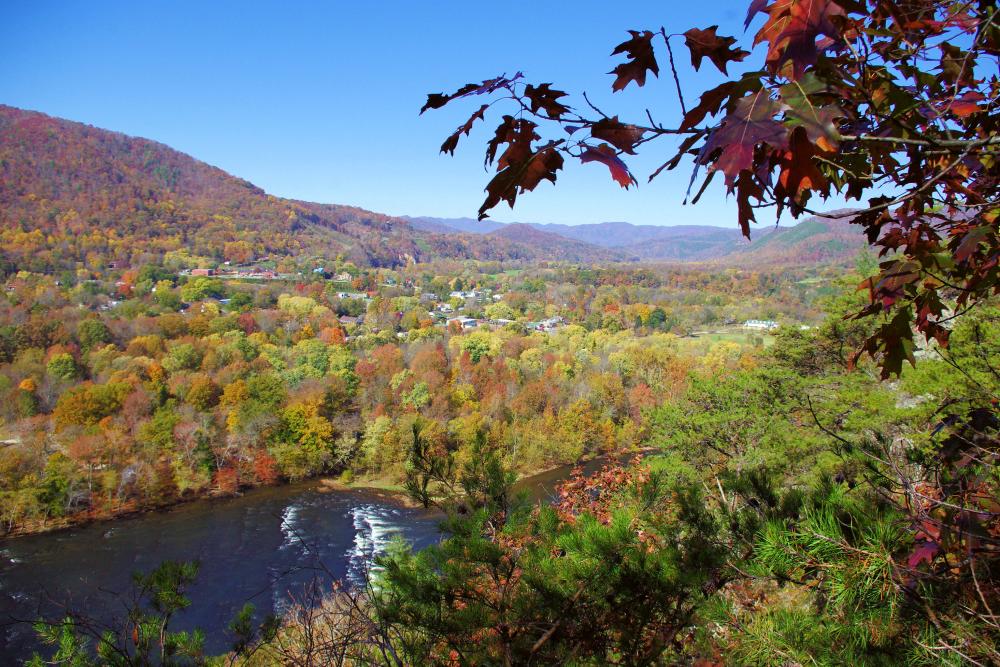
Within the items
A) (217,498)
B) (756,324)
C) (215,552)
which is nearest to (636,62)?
(215,552)

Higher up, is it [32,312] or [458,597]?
[458,597]

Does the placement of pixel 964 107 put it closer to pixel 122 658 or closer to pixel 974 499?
pixel 974 499

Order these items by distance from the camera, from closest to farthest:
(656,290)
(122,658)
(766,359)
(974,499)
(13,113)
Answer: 1. (974,499)
2. (122,658)
3. (766,359)
4. (656,290)
5. (13,113)

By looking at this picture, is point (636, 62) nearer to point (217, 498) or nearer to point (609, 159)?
point (609, 159)

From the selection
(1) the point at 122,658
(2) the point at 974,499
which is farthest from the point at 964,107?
(1) the point at 122,658

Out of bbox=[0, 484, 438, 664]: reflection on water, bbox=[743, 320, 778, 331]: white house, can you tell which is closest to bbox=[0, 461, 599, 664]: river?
bbox=[0, 484, 438, 664]: reflection on water

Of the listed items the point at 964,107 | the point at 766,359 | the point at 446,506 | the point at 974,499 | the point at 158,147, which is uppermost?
the point at 158,147
